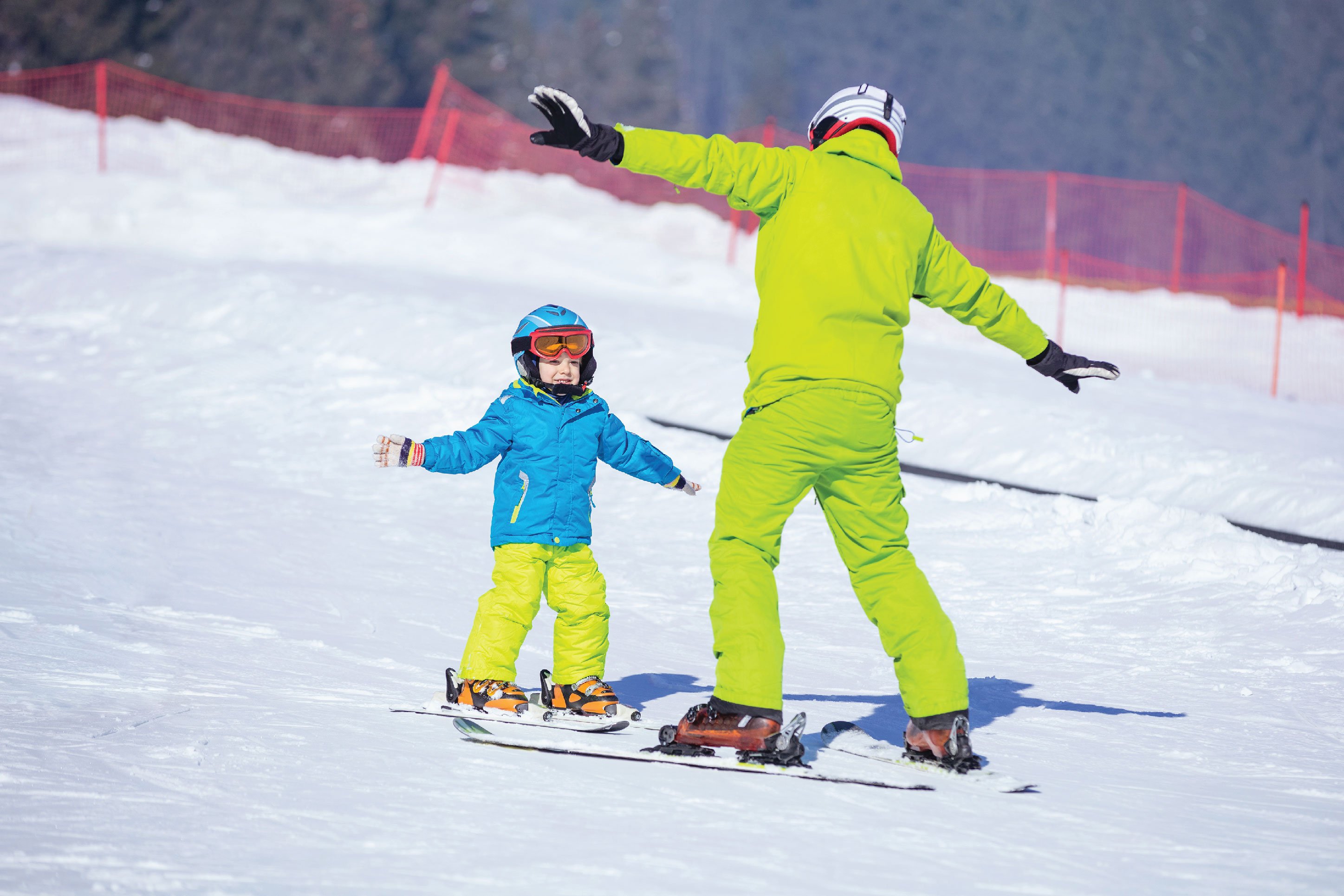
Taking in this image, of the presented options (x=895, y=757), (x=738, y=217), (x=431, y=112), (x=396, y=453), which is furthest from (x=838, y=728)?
(x=738, y=217)

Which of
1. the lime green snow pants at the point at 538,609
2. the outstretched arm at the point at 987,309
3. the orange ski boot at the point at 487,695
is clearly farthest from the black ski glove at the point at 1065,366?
the orange ski boot at the point at 487,695

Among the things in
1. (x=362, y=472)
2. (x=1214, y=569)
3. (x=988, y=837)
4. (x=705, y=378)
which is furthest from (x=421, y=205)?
(x=988, y=837)

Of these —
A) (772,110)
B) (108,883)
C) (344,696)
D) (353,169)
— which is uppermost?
(772,110)

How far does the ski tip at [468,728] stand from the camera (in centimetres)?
404

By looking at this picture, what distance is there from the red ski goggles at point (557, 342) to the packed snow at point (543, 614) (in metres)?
Answer: 1.18

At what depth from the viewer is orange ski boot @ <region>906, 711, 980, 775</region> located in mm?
3994

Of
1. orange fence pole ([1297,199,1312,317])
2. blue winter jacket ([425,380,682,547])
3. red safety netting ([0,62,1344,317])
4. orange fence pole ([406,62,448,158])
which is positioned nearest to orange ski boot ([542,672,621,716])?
blue winter jacket ([425,380,682,547])

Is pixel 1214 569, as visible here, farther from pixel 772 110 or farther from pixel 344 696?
pixel 772 110

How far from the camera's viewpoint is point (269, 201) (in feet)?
60.5

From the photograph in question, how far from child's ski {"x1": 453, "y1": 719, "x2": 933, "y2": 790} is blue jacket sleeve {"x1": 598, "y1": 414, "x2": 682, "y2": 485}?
901 mm

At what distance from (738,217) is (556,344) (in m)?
17.1

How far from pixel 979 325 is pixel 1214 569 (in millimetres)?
3086

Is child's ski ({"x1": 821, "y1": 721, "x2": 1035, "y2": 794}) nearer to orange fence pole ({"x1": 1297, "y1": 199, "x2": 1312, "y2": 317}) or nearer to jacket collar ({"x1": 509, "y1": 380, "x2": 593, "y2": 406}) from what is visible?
jacket collar ({"x1": 509, "y1": 380, "x2": 593, "y2": 406})

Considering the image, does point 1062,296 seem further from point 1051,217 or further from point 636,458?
point 636,458
